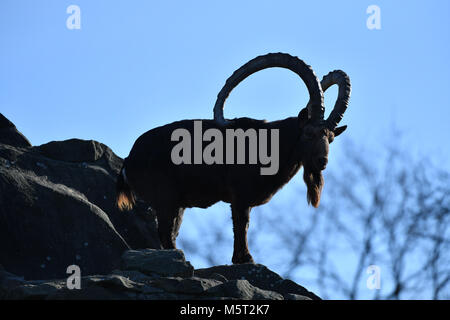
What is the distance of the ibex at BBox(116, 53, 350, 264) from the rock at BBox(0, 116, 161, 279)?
65 cm

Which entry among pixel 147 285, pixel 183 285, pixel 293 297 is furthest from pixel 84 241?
pixel 293 297

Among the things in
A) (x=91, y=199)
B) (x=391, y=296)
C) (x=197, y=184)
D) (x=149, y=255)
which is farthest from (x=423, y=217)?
(x=149, y=255)

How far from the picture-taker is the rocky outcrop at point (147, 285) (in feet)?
26.3

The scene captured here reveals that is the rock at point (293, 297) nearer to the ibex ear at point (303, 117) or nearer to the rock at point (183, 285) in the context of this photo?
the rock at point (183, 285)

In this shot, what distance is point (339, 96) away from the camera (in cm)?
1119

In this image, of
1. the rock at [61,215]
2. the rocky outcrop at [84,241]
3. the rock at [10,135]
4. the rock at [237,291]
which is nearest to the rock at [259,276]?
the rocky outcrop at [84,241]

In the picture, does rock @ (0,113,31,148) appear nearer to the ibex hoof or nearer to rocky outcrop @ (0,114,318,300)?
rocky outcrop @ (0,114,318,300)

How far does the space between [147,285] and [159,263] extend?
608 millimetres

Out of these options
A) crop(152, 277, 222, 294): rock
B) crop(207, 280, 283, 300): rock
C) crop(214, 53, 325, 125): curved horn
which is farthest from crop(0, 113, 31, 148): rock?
crop(207, 280, 283, 300): rock

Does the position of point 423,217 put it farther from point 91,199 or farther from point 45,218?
point 45,218

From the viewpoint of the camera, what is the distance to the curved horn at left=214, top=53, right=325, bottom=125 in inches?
429

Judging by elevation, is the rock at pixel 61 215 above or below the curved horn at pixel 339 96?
below

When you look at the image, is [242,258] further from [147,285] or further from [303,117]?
[147,285]

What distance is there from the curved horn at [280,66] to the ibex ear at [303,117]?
0.27ft
